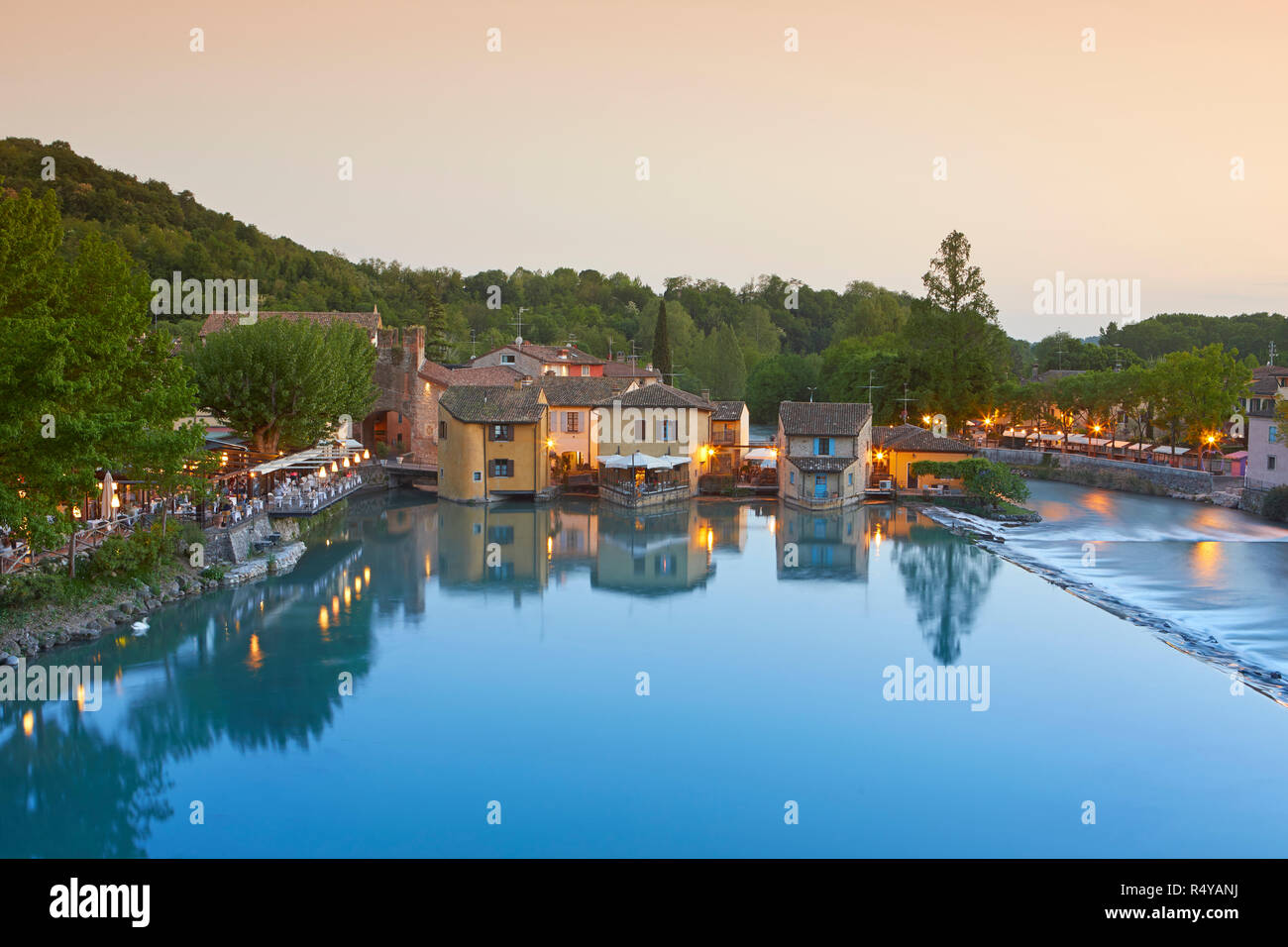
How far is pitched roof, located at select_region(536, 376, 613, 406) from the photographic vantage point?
41594 mm

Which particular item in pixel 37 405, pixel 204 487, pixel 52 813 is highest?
pixel 37 405

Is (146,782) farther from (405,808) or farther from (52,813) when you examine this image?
(405,808)

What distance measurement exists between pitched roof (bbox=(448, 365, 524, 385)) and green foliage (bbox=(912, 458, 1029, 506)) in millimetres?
21747

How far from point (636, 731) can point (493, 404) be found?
25.3 m

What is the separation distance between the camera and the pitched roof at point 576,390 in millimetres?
41594

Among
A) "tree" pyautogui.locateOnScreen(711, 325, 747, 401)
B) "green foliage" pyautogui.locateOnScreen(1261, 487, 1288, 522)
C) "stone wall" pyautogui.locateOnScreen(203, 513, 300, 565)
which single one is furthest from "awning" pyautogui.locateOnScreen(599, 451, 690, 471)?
"tree" pyautogui.locateOnScreen(711, 325, 747, 401)

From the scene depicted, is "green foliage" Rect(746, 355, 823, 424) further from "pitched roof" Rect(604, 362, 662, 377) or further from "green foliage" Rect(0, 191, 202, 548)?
"green foliage" Rect(0, 191, 202, 548)

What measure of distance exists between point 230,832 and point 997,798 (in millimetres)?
9542

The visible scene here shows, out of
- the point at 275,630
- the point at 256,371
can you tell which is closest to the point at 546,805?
the point at 275,630

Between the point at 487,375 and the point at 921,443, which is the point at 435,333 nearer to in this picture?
the point at 487,375

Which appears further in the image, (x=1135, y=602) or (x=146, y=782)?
(x=1135, y=602)

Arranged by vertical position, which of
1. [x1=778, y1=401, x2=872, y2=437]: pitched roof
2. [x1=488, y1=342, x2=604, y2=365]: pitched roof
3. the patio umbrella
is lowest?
the patio umbrella

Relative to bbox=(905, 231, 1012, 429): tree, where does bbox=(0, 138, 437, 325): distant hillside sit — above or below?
above

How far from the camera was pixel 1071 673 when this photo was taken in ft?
62.0
